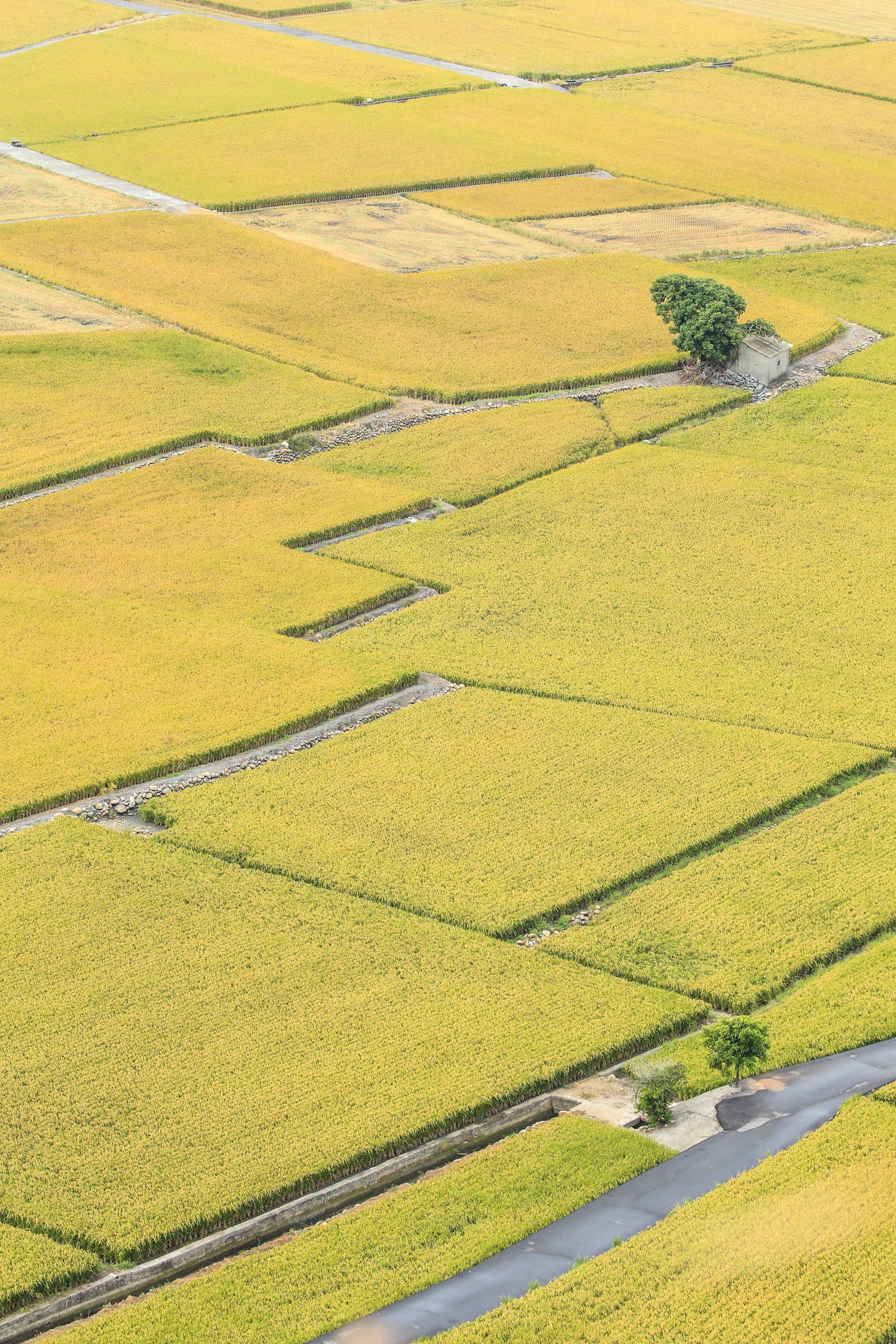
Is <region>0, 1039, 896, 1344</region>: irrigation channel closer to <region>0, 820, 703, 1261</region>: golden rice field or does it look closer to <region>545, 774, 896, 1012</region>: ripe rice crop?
<region>0, 820, 703, 1261</region>: golden rice field

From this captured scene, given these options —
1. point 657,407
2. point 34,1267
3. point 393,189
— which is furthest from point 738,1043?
point 393,189

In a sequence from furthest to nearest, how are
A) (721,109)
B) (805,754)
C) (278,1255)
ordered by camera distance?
(721,109) < (805,754) < (278,1255)

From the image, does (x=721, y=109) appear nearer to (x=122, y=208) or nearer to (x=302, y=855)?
(x=122, y=208)

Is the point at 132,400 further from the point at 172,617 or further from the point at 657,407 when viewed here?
the point at 657,407

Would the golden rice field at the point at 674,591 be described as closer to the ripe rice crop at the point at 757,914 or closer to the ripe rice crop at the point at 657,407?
the ripe rice crop at the point at 657,407

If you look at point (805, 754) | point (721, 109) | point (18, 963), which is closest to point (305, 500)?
point (805, 754)

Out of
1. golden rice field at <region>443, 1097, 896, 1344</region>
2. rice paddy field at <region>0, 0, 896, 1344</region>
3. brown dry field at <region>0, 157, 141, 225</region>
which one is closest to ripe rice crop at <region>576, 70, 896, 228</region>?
rice paddy field at <region>0, 0, 896, 1344</region>
